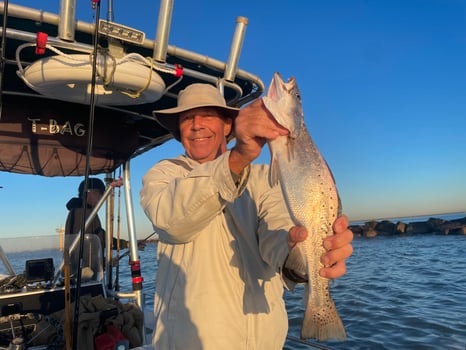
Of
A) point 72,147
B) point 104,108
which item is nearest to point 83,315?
point 72,147

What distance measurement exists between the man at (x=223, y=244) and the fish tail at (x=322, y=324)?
19 centimetres

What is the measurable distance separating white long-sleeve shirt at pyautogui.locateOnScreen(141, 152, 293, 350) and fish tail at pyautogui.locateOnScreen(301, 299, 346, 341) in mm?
331

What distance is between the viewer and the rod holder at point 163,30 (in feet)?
10.9

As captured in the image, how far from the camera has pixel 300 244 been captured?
1.81 metres

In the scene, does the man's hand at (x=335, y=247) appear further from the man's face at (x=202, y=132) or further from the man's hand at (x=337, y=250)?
the man's face at (x=202, y=132)

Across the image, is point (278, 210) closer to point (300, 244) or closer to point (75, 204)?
point (300, 244)

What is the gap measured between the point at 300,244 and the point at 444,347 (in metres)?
7.40

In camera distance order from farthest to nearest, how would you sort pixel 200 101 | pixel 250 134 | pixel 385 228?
pixel 385 228 → pixel 200 101 → pixel 250 134

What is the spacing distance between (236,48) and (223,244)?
8.75ft

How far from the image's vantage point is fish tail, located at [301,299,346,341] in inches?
68.3

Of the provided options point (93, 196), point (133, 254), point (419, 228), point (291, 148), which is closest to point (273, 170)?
point (291, 148)

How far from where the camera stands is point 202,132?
8.10ft

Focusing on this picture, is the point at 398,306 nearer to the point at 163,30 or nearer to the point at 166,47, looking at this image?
the point at 166,47

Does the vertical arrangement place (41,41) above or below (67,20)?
below
